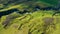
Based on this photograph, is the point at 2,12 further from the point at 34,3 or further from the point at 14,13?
the point at 34,3

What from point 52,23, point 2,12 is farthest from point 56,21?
point 2,12

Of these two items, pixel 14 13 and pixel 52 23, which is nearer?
pixel 52 23

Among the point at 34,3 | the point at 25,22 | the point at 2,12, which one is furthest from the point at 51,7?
the point at 2,12

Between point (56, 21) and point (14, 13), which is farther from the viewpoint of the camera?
point (14, 13)

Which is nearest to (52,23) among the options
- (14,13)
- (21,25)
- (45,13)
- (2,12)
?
(45,13)

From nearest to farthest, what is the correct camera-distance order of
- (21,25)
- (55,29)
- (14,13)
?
(55,29) < (21,25) < (14,13)

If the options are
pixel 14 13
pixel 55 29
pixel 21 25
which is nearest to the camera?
pixel 55 29

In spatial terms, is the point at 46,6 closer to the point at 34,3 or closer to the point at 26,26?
the point at 34,3

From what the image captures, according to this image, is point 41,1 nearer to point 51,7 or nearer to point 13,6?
point 51,7
